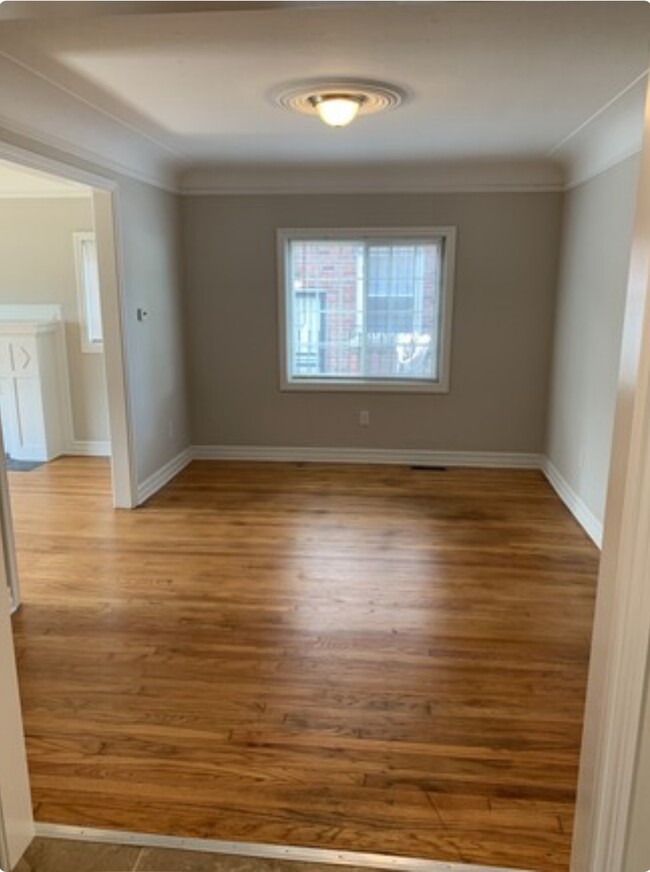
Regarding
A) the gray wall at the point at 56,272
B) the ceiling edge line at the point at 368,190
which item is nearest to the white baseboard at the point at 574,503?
the ceiling edge line at the point at 368,190

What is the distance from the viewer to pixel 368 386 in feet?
17.7

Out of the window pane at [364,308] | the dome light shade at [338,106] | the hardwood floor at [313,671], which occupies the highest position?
the dome light shade at [338,106]

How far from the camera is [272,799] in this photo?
6.29ft

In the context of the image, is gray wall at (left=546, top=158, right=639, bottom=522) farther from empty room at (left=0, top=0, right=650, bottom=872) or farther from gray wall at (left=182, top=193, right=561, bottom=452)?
gray wall at (left=182, top=193, right=561, bottom=452)

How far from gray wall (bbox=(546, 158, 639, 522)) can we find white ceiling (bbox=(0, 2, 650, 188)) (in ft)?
1.73

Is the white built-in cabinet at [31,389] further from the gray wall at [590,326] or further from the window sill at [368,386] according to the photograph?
the gray wall at [590,326]

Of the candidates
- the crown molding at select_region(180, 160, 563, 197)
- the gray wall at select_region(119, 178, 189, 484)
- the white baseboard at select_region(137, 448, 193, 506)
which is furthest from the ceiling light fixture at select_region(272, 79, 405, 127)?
the white baseboard at select_region(137, 448, 193, 506)

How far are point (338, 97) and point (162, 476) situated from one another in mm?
3078

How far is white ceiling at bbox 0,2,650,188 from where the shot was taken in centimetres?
213

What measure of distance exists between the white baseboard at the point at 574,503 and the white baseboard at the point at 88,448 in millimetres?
3853

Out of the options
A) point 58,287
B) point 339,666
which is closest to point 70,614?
point 339,666

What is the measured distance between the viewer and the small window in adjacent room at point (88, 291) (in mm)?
5473

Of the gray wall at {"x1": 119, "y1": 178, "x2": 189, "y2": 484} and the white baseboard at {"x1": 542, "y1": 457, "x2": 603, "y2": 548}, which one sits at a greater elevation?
the gray wall at {"x1": 119, "y1": 178, "x2": 189, "y2": 484}

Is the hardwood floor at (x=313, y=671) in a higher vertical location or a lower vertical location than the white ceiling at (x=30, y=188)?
lower
